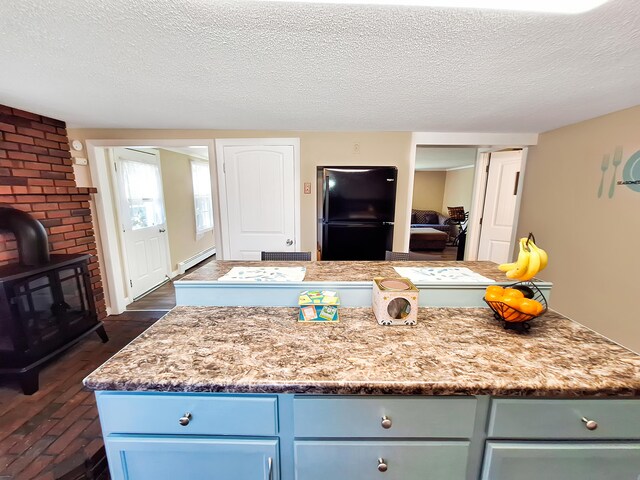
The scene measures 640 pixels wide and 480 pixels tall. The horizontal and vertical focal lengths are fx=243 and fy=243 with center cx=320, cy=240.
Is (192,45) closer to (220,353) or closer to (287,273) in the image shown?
(287,273)

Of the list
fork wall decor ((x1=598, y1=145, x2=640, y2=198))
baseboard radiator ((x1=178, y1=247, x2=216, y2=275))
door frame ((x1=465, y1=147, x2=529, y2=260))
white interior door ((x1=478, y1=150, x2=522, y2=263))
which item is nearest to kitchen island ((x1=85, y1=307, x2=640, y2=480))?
fork wall decor ((x1=598, y1=145, x2=640, y2=198))

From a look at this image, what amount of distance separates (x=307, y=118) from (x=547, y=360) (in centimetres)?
232

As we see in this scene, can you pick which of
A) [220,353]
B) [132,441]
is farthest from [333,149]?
[132,441]

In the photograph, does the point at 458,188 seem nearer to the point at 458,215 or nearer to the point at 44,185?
the point at 458,215

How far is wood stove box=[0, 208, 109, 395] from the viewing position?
1751mm

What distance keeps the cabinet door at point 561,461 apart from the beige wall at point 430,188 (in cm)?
797

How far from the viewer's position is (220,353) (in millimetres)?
886

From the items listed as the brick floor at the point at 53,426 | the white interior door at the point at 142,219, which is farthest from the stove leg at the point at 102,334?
the white interior door at the point at 142,219

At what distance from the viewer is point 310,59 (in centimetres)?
127

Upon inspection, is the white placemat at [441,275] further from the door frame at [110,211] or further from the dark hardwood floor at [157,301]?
the dark hardwood floor at [157,301]

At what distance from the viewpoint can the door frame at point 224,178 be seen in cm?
277

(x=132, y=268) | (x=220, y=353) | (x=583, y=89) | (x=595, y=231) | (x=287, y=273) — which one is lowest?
(x=132, y=268)

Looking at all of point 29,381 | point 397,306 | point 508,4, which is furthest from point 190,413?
point 29,381

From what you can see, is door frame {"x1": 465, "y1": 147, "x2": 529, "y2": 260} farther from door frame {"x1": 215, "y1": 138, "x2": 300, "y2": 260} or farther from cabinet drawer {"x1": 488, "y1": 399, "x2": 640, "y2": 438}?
cabinet drawer {"x1": 488, "y1": 399, "x2": 640, "y2": 438}
